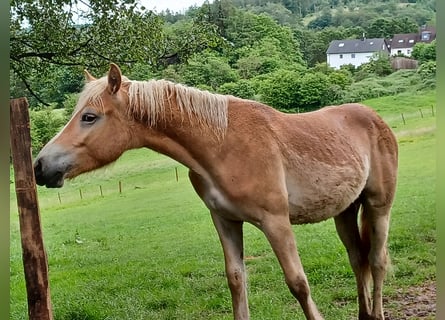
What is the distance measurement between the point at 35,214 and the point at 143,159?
165 centimetres

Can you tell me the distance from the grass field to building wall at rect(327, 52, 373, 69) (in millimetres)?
301

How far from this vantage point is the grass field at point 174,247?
339 centimetres

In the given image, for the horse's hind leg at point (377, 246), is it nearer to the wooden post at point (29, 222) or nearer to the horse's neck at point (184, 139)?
the horse's neck at point (184, 139)

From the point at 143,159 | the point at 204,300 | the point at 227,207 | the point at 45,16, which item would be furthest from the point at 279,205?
the point at 45,16

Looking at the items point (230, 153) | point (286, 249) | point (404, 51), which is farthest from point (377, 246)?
point (404, 51)

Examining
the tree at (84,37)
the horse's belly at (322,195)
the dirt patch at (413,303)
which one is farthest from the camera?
the tree at (84,37)

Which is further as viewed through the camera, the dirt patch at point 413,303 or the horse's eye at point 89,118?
the dirt patch at point 413,303

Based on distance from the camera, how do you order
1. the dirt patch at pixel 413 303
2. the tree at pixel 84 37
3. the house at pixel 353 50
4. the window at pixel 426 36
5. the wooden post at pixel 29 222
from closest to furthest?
the wooden post at pixel 29 222, the dirt patch at pixel 413 303, the window at pixel 426 36, the tree at pixel 84 37, the house at pixel 353 50

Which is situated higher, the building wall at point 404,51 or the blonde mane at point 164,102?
the building wall at point 404,51

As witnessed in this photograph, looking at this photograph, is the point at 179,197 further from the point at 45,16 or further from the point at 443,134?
the point at 443,134

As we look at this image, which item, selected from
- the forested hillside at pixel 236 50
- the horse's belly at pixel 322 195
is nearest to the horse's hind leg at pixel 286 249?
the horse's belly at pixel 322 195

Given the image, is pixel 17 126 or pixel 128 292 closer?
pixel 17 126

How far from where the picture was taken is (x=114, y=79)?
82.2 inches

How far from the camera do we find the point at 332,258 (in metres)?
3.89
